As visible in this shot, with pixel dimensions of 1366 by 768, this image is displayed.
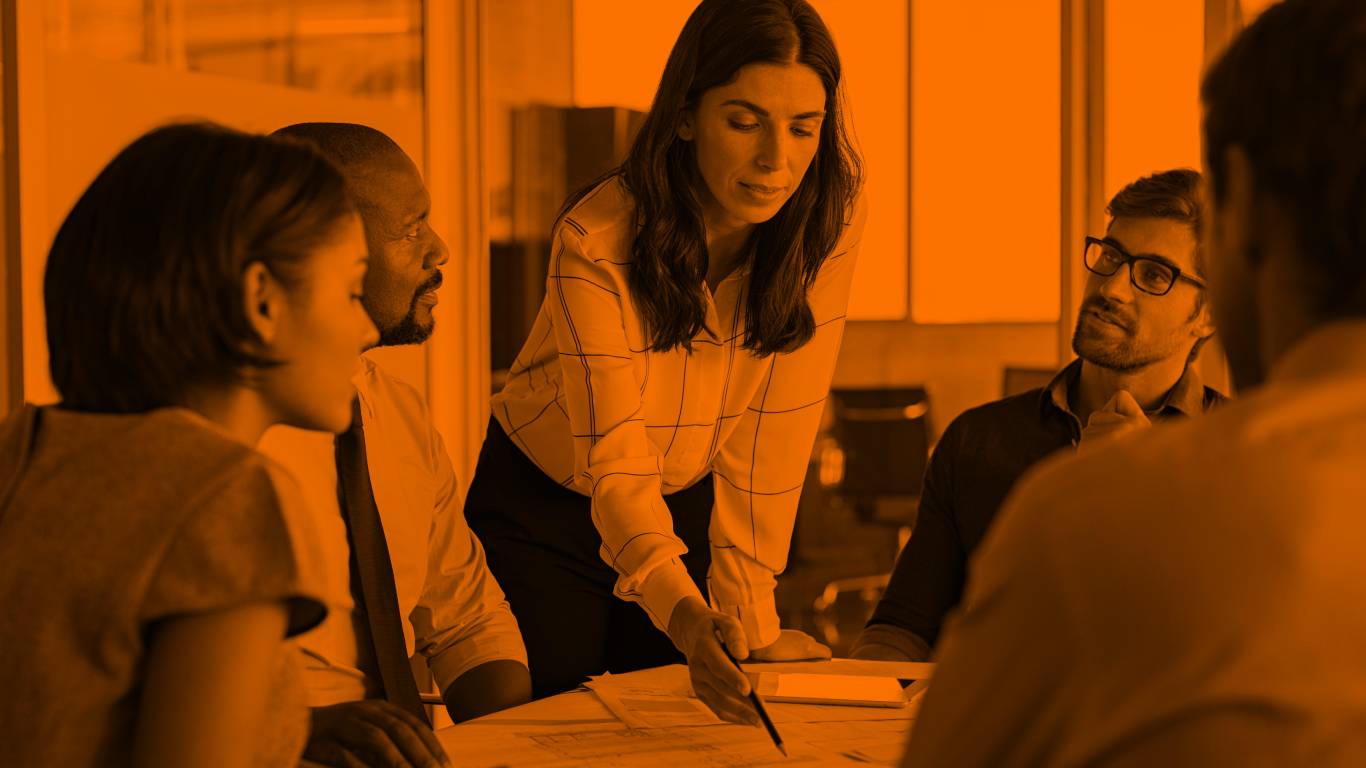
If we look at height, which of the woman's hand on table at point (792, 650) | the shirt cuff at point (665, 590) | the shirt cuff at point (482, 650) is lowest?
the shirt cuff at point (482, 650)

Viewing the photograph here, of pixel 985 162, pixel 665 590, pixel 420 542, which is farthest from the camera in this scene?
pixel 985 162

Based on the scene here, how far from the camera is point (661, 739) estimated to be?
5.16 ft

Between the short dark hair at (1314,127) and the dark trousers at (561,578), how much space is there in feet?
5.51

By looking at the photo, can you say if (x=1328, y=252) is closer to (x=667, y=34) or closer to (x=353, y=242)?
(x=353, y=242)

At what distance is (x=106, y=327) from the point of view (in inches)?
40.3

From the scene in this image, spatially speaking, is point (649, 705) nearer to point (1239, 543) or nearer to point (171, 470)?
point (171, 470)

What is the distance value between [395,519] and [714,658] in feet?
1.93

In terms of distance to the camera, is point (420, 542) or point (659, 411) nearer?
point (420, 542)

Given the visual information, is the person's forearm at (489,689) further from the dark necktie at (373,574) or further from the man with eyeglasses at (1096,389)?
the man with eyeglasses at (1096,389)

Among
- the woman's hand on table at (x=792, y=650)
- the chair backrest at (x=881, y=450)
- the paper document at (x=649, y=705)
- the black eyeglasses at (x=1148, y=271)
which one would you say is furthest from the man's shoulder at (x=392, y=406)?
the chair backrest at (x=881, y=450)

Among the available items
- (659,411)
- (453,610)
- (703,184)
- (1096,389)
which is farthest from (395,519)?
(1096,389)

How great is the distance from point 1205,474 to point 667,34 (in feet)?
25.8

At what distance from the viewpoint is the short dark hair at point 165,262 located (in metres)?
1.02

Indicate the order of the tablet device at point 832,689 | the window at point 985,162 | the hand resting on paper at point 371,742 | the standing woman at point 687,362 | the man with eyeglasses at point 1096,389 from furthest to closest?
the window at point 985,162 < the man with eyeglasses at point 1096,389 < the standing woman at point 687,362 < the tablet device at point 832,689 < the hand resting on paper at point 371,742
